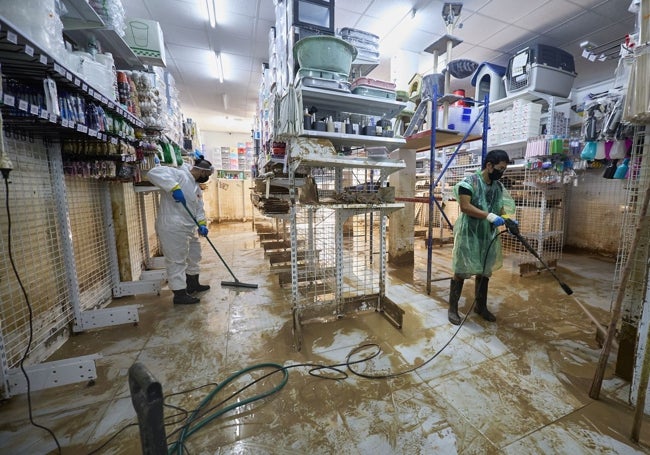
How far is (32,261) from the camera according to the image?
1.83 m

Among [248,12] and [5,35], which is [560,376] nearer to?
[5,35]

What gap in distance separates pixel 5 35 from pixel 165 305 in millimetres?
2257

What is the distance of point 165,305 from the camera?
8.87 feet

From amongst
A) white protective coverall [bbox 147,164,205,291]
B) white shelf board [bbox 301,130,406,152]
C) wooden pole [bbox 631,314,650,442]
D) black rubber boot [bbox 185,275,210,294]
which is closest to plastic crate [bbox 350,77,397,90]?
white shelf board [bbox 301,130,406,152]

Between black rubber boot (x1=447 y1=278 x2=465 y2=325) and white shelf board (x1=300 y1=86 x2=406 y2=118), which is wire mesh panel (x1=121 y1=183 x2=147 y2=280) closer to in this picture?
white shelf board (x1=300 y1=86 x2=406 y2=118)

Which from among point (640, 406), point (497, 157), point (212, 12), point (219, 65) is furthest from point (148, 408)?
point (219, 65)

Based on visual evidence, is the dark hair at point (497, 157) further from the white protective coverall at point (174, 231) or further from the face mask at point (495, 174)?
the white protective coverall at point (174, 231)

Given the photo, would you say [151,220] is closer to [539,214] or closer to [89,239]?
[89,239]

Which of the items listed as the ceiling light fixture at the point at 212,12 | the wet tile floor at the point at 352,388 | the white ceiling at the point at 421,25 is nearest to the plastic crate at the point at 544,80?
the white ceiling at the point at 421,25

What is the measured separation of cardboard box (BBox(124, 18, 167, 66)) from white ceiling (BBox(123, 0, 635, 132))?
91 centimetres

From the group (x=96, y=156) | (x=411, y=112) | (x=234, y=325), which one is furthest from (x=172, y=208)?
(x=411, y=112)

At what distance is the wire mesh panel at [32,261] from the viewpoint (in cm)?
164

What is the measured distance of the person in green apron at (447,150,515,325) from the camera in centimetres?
219

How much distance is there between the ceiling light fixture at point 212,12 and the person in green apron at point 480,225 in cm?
352
